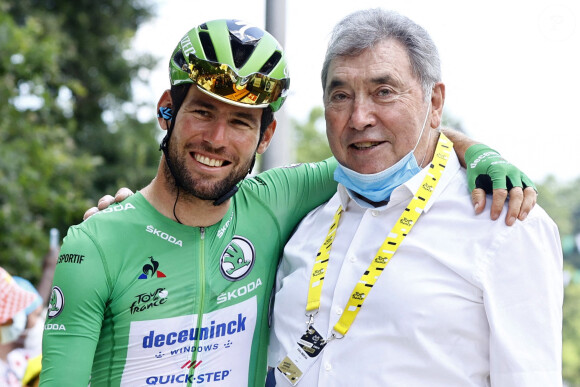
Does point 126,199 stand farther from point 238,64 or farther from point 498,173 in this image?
point 498,173

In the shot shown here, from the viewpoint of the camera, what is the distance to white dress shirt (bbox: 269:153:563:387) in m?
2.84

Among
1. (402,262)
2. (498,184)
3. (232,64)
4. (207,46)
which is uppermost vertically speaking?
(207,46)

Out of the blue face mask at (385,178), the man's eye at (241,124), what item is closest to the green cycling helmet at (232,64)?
the man's eye at (241,124)

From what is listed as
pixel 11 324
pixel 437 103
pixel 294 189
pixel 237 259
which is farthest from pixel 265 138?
pixel 11 324

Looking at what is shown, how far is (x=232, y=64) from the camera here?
3400 mm

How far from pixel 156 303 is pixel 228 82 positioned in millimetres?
1161

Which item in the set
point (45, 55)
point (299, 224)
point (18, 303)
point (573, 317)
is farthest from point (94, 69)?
point (573, 317)

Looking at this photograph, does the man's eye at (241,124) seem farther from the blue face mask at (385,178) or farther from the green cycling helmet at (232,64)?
the blue face mask at (385,178)

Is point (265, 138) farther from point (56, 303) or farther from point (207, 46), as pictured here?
point (56, 303)

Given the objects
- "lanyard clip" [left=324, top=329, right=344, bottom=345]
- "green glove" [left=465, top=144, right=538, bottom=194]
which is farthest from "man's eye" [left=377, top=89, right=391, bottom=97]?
"lanyard clip" [left=324, top=329, right=344, bottom=345]

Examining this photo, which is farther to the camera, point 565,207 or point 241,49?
point 565,207

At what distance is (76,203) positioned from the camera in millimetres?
11820

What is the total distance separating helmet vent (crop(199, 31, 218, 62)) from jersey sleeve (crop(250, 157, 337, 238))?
0.85m

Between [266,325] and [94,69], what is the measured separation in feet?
52.2
